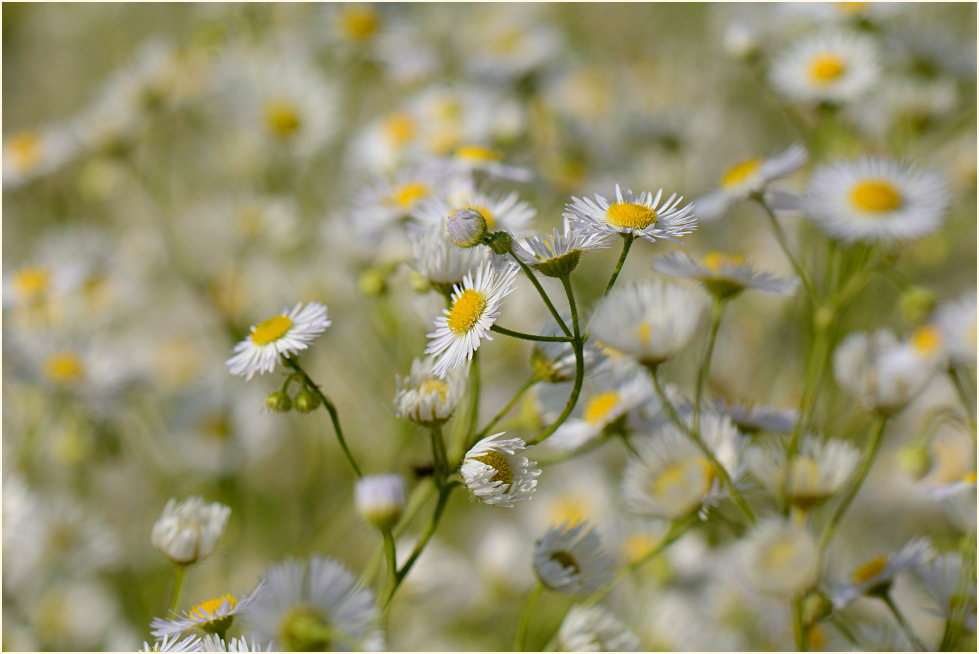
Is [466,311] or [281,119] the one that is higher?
[281,119]

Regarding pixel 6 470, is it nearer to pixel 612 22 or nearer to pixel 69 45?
pixel 612 22

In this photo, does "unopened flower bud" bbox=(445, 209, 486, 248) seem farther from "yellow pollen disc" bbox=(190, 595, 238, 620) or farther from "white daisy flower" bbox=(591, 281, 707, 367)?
"yellow pollen disc" bbox=(190, 595, 238, 620)

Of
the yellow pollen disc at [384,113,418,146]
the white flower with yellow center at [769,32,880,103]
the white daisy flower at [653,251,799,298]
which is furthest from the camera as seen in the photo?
→ the yellow pollen disc at [384,113,418,146]

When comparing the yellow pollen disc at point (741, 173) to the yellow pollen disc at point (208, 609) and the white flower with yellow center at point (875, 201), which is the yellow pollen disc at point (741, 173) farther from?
the yellow pollen disc at point (208, 609)

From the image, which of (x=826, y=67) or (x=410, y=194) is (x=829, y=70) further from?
(x=410, y=194)

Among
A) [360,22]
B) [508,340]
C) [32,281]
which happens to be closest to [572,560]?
[508,340]

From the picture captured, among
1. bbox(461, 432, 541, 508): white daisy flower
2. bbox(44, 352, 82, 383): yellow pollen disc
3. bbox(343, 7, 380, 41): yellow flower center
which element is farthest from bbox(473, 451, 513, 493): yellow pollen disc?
bbox(343, 7, 380, 41): yellow flower center

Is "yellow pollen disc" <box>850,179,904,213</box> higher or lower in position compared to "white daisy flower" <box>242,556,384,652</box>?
higher
